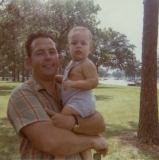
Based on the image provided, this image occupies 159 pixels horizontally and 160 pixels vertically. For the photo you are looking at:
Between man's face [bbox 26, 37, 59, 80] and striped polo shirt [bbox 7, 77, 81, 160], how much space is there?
0.19 meters

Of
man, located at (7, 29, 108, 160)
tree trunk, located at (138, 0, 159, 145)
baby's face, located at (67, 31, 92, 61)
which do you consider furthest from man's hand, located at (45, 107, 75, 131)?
tree trunk, located at (138, 0, 159, 145)

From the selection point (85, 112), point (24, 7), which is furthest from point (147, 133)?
point (24, 7)

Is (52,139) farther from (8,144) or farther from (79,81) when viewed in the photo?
(8,144)

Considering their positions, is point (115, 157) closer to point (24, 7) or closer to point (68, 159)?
point (68, 159)

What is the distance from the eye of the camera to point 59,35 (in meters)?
30.8

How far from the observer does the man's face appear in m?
2.48

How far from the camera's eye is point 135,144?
7.85 meters

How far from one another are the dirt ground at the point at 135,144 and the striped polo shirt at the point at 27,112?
5167 mm

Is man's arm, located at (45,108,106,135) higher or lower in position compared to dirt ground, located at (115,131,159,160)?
higher

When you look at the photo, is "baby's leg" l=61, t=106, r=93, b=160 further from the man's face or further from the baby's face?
the baby's face

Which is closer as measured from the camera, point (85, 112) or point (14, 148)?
point (85, 112)

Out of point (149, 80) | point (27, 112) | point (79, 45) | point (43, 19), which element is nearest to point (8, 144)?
point (149, 80)

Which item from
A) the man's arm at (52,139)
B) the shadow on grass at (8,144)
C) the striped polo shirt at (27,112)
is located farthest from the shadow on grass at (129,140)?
the striped polo shirt at (27,112)

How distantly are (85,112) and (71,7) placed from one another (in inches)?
1129
